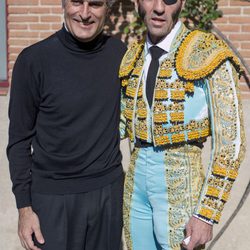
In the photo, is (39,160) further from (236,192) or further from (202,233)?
(236,192)

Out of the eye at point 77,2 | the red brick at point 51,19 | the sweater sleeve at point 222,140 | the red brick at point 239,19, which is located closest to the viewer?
the sweater sleeve at point 222,140

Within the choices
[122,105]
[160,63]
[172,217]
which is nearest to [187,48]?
[160,63]

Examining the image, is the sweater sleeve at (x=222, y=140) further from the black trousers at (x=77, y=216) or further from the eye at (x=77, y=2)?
the eye at (x=77, y=2)

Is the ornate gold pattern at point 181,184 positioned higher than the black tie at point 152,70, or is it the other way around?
the black tie at point 152,70

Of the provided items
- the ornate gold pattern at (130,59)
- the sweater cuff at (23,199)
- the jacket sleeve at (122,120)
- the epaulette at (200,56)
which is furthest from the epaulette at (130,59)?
the sweater cuff at (23,199)

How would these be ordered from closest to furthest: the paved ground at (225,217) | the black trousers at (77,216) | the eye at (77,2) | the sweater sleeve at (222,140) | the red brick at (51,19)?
the sweater sleeve at (222,140) → the eye at (77,2) → the black trousers at (77,216) → the paved ground at (225,217) → the red brick at (51,19)

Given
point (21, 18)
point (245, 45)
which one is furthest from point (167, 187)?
point (21, 18)

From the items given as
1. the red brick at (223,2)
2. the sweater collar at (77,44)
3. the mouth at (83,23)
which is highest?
the red brick at (223,2)

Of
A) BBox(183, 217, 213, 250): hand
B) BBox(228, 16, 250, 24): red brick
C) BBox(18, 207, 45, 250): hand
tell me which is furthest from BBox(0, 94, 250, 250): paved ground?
BBox(183, 217, 213, 250): hand

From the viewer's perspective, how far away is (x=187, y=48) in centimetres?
255

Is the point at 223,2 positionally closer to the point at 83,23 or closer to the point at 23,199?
the point at 83,23

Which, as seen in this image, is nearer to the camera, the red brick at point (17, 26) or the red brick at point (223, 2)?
the red brick at point (223, 2)

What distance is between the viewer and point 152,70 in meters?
2.62

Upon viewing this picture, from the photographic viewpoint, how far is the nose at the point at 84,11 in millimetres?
2602
